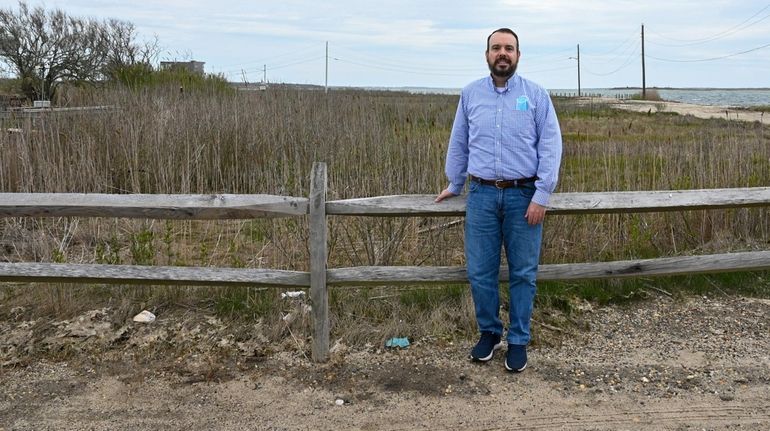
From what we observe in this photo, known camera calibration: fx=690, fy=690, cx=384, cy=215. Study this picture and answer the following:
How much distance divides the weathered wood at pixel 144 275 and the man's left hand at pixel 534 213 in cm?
131

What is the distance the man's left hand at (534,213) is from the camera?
3.65 meters

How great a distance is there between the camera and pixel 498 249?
153 inches

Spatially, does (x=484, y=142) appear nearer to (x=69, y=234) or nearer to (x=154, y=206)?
(x=154, y=206)

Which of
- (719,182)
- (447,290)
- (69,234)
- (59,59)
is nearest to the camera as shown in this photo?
(447,290)

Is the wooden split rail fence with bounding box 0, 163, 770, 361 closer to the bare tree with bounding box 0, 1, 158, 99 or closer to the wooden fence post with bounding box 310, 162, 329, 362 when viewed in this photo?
the wooden fence post with bounding box 310, 162, 329, 362

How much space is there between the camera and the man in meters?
3.65

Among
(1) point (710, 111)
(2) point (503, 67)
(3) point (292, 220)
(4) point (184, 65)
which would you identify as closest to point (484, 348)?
(2) point (503, 67)

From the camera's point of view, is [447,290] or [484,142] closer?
[484,142]

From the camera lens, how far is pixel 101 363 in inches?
160

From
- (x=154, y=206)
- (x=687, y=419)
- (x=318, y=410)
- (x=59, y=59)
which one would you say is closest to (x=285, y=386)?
(x=318, y=410)

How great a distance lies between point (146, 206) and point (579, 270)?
2638 mm

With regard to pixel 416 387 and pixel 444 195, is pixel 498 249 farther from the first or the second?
pixel 416 387

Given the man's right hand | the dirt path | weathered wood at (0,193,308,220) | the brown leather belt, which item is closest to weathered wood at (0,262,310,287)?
weathered wood at (0,193,308,220)

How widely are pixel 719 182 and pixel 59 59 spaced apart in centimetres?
2174
